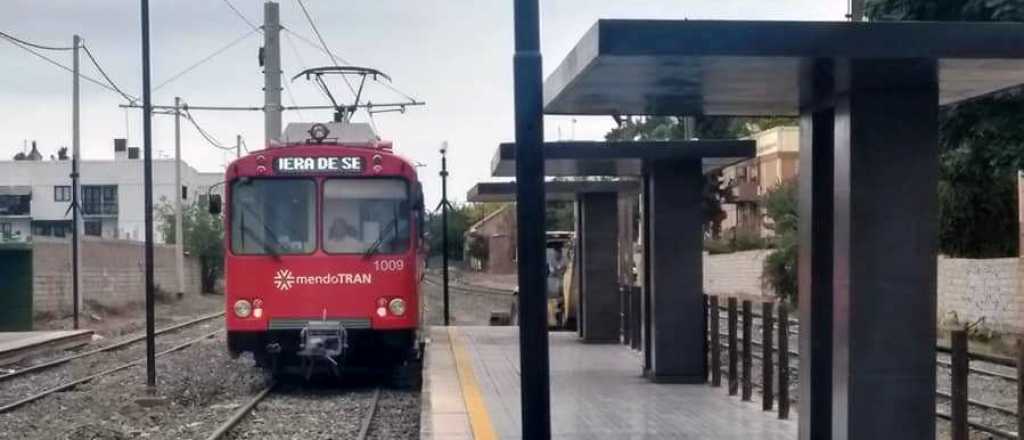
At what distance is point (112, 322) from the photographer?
43875 mm

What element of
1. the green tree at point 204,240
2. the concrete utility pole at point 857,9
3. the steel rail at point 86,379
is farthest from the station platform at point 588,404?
the green tree at point 204,240

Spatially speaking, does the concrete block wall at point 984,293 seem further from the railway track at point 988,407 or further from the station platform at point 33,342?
the station platform at point 33,342

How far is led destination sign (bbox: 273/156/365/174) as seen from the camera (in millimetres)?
18219

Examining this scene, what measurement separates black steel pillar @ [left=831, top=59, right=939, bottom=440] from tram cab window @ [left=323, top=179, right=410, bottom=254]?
1013 cm

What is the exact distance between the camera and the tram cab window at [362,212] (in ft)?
60.1

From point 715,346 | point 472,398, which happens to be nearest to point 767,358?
point 715,346

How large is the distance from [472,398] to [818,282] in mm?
5934

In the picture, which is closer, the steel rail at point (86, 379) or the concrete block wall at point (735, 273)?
the steel rail at point (86, 379)

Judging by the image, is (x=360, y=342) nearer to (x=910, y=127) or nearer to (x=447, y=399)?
(x=447, y=399)

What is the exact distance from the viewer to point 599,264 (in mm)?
22672

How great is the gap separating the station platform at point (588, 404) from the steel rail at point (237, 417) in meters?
2.06

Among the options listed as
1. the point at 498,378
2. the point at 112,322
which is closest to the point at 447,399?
the point at 498,378

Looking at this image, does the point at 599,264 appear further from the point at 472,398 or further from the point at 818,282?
the point at 818,282

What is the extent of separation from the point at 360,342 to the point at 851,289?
10.6 m
